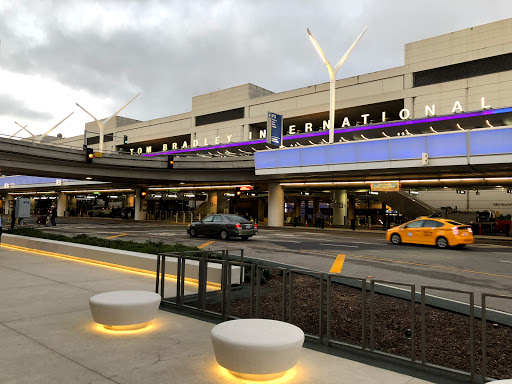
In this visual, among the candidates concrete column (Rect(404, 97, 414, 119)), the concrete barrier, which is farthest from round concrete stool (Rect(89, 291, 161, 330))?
concrete column (Rect(404, 97, 414, 119))

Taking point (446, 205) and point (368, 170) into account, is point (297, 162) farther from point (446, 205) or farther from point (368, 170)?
point (446, 205)

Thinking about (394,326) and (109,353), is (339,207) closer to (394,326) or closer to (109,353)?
(394,326)

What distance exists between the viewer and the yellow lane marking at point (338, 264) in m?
12.3

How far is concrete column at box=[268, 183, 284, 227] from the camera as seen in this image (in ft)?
137

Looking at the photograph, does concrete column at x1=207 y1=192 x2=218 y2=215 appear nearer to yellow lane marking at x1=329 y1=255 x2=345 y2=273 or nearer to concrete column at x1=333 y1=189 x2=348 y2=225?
concrete column at x1=333 y1=189 x2=348 y2=225

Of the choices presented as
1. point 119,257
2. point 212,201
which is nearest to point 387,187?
point 119,257

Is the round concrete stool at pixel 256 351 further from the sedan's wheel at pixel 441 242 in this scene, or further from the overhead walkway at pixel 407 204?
the overhead walkway at pixel 407 204

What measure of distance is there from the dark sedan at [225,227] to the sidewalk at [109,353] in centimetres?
1508

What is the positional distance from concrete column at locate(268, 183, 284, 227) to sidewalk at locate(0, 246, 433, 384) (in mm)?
34491

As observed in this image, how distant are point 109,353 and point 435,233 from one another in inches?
753

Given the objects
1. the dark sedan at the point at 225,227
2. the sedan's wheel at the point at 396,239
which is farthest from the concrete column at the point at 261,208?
the sedan's wheel at the point at 396,239

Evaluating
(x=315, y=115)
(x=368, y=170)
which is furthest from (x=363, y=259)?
(x=315, y=115)

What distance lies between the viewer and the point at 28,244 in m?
16.5

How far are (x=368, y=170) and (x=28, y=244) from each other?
24.5 metres
